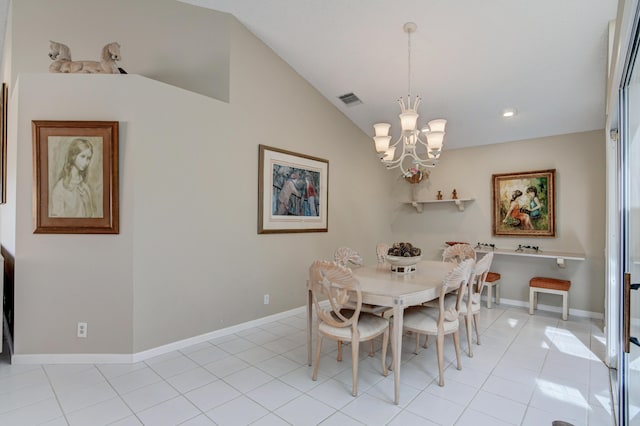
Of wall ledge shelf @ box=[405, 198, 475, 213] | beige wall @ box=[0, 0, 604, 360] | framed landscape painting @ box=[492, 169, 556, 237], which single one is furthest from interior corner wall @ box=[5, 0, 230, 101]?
framed landscape painting @ box=[492, 169, 556, 237]

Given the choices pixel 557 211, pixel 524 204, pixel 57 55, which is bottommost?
pixel 557 211

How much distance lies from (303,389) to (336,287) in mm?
830

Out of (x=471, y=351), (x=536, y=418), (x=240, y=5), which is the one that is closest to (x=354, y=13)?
(x=240, y=5)

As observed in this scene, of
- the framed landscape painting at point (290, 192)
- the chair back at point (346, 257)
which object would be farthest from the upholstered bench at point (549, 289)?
the framed landscape painting at point (290, 192)

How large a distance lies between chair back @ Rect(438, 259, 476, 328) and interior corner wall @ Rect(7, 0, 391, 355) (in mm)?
2147

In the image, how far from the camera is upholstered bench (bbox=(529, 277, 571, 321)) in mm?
4027

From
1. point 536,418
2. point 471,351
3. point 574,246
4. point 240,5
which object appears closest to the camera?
point 536,418

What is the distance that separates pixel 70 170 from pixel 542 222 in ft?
18.5

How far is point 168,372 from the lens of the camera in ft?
8.71

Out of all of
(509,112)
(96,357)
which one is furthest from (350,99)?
(96,357)

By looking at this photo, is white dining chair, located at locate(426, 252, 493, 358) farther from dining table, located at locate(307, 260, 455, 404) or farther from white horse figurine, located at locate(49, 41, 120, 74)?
white horse figurine, located at locate(49, 41, 120, 74)

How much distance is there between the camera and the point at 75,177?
2770 mm

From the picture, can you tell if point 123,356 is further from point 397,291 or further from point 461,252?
point 461,252

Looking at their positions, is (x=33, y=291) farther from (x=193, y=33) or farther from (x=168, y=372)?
(x=193, y=33)
